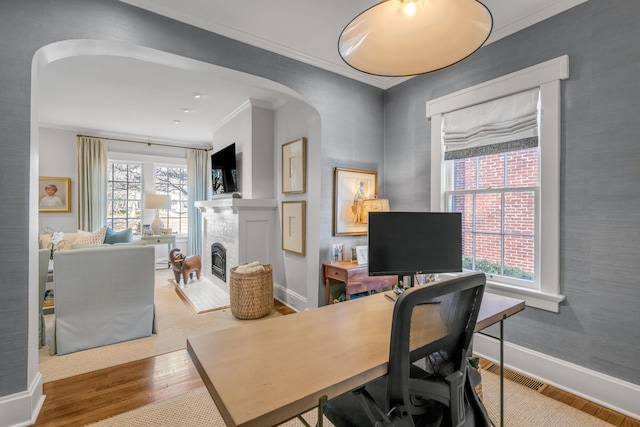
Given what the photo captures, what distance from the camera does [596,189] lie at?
1.96 metres

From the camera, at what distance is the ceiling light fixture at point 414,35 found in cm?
130

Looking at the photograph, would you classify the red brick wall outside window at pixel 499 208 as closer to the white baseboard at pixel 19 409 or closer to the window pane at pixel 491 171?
the window pane at pixel 491 171

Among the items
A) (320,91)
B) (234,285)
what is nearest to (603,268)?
(320,91)

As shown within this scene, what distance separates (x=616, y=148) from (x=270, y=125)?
143 inches

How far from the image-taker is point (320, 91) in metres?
3.02

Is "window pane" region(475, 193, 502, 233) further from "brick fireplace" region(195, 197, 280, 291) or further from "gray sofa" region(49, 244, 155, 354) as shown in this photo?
"gray sofa" region(49, 244, 155, 354)

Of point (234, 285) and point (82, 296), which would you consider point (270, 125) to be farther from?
point (82, 296)

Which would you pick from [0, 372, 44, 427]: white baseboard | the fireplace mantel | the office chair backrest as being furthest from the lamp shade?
the office chair backrest

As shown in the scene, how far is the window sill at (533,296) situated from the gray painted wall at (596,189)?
0.05 m

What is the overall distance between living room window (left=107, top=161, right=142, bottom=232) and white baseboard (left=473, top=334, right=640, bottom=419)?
6538 millimetres

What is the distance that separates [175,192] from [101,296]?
4361mm

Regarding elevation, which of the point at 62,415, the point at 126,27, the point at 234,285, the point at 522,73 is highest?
the point at 126,27

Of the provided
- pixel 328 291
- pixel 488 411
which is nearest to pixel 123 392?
pixel 328 291

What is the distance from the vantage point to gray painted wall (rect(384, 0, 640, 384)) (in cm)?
184
